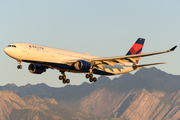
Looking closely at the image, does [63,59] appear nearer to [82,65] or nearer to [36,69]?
[82,65]

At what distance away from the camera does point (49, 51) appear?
57.3 m

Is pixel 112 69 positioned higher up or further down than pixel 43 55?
further down

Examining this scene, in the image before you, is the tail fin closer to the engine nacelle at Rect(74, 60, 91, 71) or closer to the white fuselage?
the white fuselage

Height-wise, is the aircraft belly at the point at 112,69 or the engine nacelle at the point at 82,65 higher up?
the engine nacelle at the point at 82,65

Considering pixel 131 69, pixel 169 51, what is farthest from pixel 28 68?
pixel 169 51

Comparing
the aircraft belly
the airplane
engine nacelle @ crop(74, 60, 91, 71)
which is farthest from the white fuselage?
the aircraft belly

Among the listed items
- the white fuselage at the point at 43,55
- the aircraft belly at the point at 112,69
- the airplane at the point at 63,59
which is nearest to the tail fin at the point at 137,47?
the aircraft belly at the point at 112,69

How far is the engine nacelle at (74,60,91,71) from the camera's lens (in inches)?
2302

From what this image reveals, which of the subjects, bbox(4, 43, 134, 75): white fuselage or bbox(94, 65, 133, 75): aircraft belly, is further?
bbox(94, 65, 133, 75): aircraft belly

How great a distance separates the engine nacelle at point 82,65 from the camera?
58.5 m

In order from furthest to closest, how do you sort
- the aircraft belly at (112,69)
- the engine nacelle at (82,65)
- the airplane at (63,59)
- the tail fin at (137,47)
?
the tail fin at (137,47) → the aircraft belly at (112,69) → the engine nacelle at (82,65) → the airplane at (63,59)

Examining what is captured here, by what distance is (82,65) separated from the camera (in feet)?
191

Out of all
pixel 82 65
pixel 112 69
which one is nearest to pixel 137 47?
pixel 112 69

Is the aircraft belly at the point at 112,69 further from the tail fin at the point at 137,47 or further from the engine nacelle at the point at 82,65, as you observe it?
the tail fin at the point at 137,47
